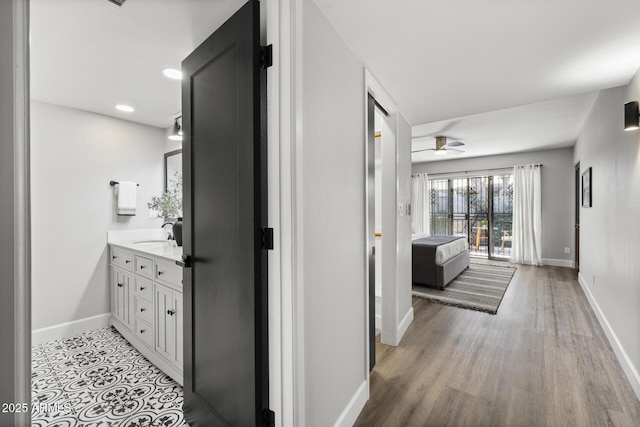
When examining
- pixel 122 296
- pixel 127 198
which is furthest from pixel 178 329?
pixel 127 198

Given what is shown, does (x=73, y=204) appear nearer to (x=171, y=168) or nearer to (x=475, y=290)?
(x=171, y=168)

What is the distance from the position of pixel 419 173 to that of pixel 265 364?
7471mm

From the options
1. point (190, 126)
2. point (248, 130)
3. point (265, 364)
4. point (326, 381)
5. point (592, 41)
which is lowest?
point (326, 381)

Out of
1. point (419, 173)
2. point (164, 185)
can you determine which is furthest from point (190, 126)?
point (419, 173)

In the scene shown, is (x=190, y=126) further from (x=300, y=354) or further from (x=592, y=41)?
(x=592, y=41)

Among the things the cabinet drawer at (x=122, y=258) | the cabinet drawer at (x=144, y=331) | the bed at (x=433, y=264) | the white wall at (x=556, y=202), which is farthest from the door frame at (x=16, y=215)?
the white wall at (x=556, y=202)

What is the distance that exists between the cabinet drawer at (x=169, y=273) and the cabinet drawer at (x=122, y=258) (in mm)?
699

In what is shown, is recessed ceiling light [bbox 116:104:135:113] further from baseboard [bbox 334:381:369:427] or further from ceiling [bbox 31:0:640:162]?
baseboard [bbox 334:381:369:427]

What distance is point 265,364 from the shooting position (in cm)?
122

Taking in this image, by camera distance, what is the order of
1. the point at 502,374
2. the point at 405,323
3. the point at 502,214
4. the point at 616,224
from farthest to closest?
the point at 502,214
the point at 405,323
the point at 616,224
the point at 502,374

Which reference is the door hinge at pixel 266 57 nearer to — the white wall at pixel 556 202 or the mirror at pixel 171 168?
the mirror at pixel 171 168

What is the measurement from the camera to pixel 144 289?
7.72 ft

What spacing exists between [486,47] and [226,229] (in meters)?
1.88

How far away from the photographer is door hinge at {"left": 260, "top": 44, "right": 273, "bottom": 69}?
120 centimetres
